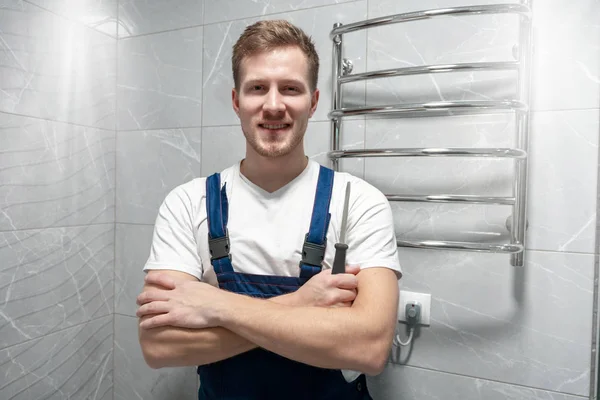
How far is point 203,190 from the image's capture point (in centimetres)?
106

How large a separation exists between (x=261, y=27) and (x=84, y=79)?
88cm

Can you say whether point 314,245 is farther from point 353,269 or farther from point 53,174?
point 53,174

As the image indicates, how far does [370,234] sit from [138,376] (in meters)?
1.21

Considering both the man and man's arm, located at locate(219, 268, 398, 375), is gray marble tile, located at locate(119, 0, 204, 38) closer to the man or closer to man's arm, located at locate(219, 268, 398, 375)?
the man

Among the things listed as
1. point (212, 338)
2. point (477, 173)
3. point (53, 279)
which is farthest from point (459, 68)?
point (53, 279)

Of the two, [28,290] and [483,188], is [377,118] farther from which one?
[28,290]

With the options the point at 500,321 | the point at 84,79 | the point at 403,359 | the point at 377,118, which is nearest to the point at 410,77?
the point at 377,118

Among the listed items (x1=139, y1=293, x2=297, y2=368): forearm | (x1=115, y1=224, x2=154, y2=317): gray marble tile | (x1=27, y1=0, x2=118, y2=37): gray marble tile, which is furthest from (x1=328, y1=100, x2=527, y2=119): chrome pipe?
(x1=27, y1=0, x2=118, y2=37): gray marble tile

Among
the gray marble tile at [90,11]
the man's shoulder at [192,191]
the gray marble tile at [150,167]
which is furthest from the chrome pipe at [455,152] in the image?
the gray marble tile at [90,11]

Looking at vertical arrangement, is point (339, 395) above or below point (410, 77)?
below

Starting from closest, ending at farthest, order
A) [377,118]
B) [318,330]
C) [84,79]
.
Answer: [318,330] < [377,118] < [84,79]

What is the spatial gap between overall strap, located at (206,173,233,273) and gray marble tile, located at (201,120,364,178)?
42cm

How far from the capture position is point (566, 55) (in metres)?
1.09

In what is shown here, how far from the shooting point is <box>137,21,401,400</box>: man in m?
0.81
